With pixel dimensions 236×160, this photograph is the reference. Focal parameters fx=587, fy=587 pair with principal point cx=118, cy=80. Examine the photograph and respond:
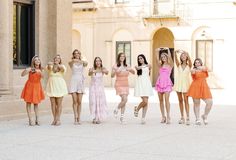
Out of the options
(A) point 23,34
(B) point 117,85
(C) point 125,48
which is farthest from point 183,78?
(C) point 125,48

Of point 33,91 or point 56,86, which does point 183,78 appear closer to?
point 56,86

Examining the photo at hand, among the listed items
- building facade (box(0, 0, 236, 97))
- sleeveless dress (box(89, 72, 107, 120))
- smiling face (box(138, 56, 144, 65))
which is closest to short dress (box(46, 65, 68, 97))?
sleeveless dress (box(89, 72, 107, 120))

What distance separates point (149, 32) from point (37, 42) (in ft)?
76.4

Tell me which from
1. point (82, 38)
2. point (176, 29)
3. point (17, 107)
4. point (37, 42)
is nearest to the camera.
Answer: point (17, 107)

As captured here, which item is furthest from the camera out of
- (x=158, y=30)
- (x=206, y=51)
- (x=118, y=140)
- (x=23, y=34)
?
(x=158, y=30)

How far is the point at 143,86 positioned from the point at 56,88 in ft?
7.58

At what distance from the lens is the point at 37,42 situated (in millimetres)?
18609

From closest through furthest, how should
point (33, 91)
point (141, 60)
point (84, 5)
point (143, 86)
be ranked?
point (33, 91) → point (143, 86) → point (141, 60) → point (84, 5)

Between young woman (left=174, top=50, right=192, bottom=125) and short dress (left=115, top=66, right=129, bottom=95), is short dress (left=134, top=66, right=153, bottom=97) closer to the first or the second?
short dress (left=115, top=66, right=129, bottom=95)

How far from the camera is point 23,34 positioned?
18.5 metres

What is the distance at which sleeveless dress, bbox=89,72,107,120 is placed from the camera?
15.8 metres

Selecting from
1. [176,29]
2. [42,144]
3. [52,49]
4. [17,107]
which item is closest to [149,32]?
[176,29]

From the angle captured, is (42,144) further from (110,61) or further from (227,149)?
(110,61)

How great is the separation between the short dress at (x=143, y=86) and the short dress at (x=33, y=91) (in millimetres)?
2557
